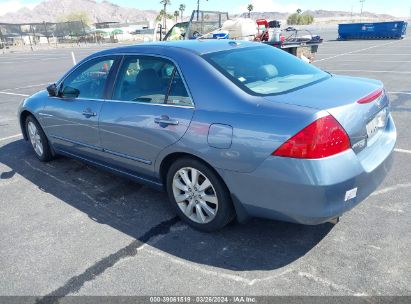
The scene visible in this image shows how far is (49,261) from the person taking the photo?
297 centimetres

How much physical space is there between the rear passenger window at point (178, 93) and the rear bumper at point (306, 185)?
73cm

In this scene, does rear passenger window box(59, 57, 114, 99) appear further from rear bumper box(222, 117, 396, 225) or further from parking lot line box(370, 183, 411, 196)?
parking lot line box(370, 183, 411, 196)

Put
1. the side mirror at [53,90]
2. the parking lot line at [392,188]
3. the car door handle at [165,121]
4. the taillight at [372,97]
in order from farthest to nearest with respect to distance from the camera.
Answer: the side mirror at [53,90], the parking lot line at [392,188], the car door handle at [165,121], the taillight at [372,97]

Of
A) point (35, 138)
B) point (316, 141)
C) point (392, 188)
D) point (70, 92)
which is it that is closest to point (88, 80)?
point (70, 92)

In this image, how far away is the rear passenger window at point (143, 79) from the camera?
131 inches

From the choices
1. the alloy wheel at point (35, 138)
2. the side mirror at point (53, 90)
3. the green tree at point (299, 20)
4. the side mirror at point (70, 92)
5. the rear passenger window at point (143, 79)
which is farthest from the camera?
the green tree at point (299, 20)

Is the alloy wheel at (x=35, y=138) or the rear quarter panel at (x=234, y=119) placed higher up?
the rear quarter panel at (x=234, y=119)

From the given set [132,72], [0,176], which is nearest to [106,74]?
[132,72]

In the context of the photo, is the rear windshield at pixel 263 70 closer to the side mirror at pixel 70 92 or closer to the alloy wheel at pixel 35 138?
the side mirror at pixel 70 92

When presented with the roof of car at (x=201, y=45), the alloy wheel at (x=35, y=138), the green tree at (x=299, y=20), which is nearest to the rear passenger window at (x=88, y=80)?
the roof of car at (x=201, y=45)

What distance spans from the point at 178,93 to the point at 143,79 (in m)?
0.58

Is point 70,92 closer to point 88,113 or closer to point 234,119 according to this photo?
point 88,113

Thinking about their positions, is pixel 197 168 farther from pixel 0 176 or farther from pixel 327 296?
pixel 0 176

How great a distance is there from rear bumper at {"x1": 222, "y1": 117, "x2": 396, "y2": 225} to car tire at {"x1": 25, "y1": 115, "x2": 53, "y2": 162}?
10.5ft
